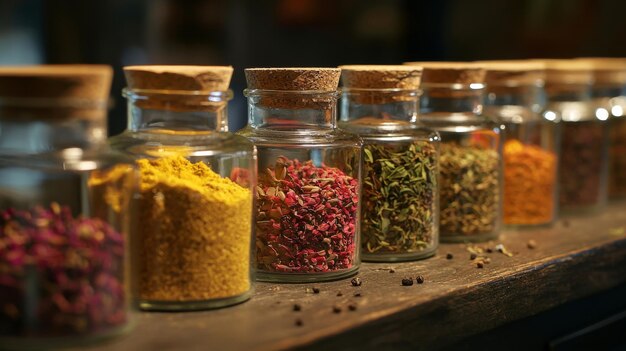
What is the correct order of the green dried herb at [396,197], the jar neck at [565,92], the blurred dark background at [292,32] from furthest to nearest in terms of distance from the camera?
the blurred dark background at [292,32] < the jar neck at [565,92] < the green dried herb at [396,197]

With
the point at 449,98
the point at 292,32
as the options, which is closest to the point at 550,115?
the point at 449,98

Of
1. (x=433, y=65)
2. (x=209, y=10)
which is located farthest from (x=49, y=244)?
(x=209, y=10)

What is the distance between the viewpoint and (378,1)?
13.3 ft

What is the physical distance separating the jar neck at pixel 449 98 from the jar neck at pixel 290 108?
0.37m

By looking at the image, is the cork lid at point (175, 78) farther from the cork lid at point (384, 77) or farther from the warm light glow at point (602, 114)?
the warm light glow at point (602, 114)

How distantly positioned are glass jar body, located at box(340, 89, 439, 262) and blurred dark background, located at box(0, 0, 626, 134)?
166cm

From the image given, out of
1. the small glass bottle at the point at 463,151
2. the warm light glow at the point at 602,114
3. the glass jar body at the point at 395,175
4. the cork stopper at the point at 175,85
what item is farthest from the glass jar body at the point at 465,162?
the cork stopper at the point at 175,85

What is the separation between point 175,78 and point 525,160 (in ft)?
2.98

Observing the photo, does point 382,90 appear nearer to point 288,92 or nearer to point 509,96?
point 288,92

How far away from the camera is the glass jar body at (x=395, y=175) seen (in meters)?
1.56

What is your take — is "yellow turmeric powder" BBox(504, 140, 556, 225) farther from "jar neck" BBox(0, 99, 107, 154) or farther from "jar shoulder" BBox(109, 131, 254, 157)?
"jar neck" BBox(0, 99, 107, 154)

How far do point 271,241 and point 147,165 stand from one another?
0.80ft

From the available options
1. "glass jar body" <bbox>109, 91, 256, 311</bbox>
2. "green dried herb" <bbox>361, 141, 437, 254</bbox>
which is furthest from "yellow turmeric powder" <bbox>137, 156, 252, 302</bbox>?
"green dried herb" <bbox>361, 141, 437, 254</bbox>

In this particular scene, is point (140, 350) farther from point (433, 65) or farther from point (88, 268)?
point (433, 65)
